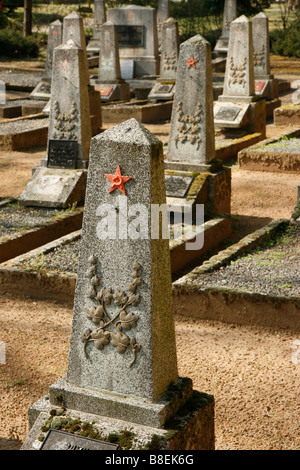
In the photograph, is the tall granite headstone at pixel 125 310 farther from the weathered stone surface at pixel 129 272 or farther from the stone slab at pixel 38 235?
the stone slab at pixel 38 235

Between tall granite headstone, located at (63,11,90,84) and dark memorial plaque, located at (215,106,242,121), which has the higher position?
tall granite headstone, located at (63,11,90,84)

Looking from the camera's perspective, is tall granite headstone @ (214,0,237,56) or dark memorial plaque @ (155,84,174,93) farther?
tall granite headstone @ (214,0,237,56)

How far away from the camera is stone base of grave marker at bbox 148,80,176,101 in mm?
17291

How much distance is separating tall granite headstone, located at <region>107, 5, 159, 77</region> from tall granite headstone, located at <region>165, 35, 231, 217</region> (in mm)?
13659

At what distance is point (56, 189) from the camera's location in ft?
28.9

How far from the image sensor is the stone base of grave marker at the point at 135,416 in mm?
3436

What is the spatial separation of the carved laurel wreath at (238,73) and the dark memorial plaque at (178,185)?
552 cm

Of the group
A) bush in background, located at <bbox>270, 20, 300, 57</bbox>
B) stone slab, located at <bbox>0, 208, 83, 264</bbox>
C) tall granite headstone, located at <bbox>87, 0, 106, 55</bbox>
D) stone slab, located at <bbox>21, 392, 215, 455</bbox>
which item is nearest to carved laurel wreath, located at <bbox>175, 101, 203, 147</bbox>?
stone slab, located at <bbox>0, 208, 83, 264</bbox>

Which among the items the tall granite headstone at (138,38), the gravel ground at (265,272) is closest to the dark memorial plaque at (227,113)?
the gravel ground at (265,272)

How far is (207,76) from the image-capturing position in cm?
828

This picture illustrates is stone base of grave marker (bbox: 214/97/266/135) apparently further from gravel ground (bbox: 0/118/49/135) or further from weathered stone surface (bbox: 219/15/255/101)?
Answer: gravel ground (bbox: 0/118/49/135)

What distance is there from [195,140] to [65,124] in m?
1.70

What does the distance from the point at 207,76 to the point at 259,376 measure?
169 inches

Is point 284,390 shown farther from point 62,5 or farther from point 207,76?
point 62,5
